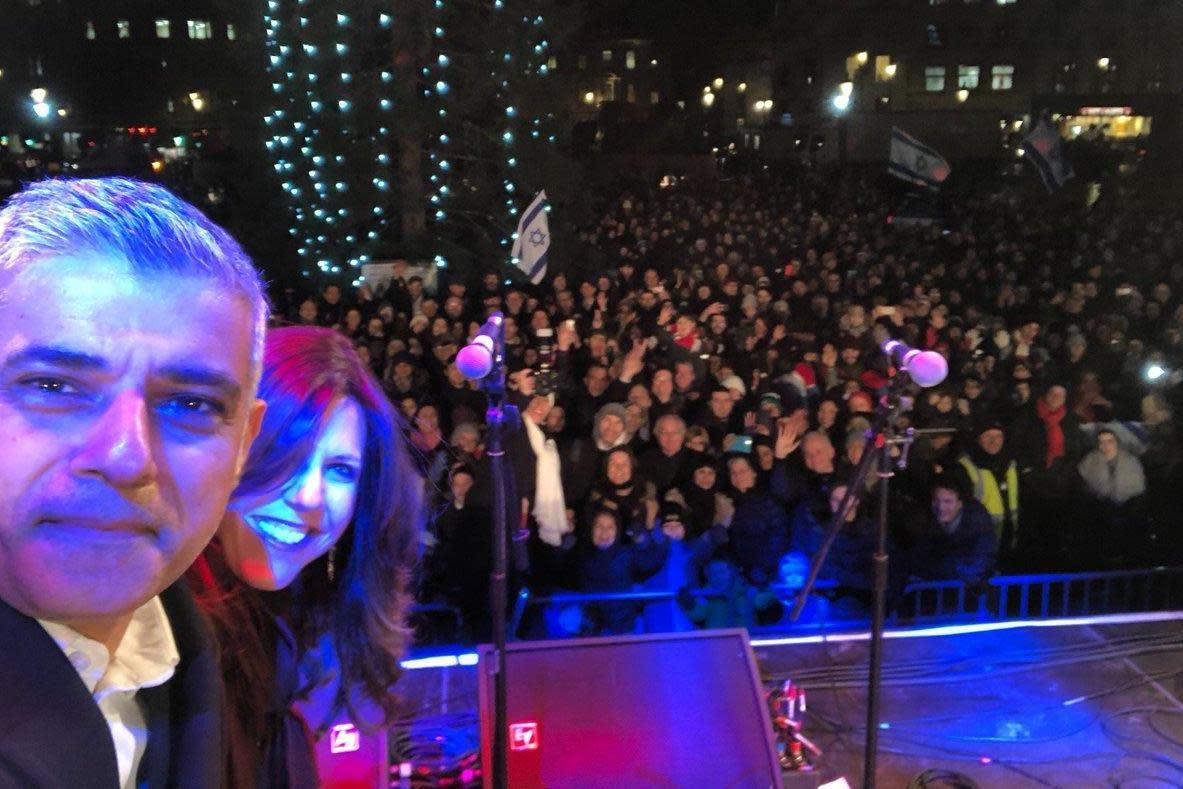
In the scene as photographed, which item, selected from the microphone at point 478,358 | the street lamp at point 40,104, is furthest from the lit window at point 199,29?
the microphone at point 478,358

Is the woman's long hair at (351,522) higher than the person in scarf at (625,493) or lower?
higher

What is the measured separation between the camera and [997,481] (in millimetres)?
6555

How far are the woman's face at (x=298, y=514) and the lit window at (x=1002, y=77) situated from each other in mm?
58777

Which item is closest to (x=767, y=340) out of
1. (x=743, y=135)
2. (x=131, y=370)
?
(x=131, y=370)

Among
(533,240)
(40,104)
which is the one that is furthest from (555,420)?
(40,104)

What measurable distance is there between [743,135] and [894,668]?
60471 millimetres

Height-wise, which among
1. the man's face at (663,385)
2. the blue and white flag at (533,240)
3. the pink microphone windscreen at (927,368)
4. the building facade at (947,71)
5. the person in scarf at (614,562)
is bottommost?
the person in scarf at (614,562)

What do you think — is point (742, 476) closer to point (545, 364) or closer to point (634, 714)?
point (545, 364)

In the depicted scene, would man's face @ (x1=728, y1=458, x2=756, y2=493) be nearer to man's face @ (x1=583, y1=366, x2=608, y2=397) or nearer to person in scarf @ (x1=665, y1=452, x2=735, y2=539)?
person in scarf @ (x1=665, y1=452, x2=735, y2=539)

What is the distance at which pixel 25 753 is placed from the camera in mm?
846

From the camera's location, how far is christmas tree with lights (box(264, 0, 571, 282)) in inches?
539

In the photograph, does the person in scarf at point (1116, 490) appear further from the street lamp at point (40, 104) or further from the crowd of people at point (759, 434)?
the street lamp at point (40, 104)

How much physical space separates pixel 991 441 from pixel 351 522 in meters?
5.49

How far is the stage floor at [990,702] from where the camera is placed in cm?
403
